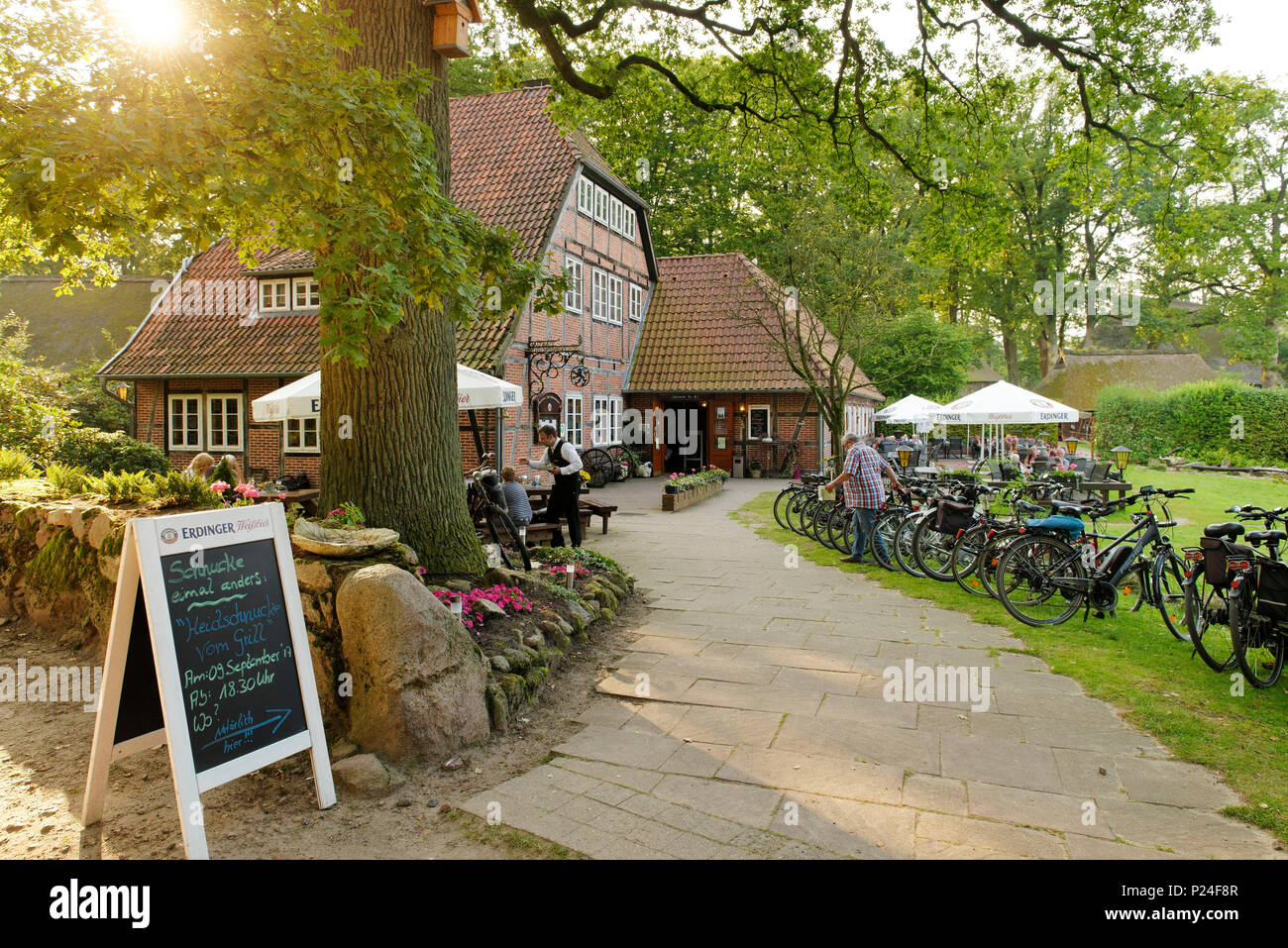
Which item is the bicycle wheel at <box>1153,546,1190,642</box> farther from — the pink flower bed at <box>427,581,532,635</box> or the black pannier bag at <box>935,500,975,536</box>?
the pink flower bed at <box>427,581,532,635</box>

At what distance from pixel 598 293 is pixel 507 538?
50.9ft

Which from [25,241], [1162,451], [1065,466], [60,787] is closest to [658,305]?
[1065,466]

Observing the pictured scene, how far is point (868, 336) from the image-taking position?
17.5 metres

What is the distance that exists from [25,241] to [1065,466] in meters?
18.7

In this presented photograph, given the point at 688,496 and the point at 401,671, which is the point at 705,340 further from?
the point at 401,671

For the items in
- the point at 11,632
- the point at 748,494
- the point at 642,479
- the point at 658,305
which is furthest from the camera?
the point at 658,305

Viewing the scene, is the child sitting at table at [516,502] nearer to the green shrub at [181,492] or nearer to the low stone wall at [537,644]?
the low stone wall at [537,644]

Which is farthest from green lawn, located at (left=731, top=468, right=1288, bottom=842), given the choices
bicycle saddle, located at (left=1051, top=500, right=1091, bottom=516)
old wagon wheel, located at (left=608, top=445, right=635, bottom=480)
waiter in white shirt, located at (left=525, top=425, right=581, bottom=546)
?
old wagon wheel, located at (left=608, top=445, right=635, bottom=480)

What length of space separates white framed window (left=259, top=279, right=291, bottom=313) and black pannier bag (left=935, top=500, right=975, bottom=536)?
1677 centimetres

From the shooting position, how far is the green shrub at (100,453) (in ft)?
37.1

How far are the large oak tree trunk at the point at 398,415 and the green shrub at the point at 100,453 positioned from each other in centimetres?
700

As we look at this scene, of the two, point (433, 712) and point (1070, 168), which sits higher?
point (1070, 168)

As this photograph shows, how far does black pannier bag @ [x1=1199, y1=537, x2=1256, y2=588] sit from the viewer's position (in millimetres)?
5375

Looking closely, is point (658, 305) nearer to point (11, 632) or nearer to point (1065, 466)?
point (1065, 466)
